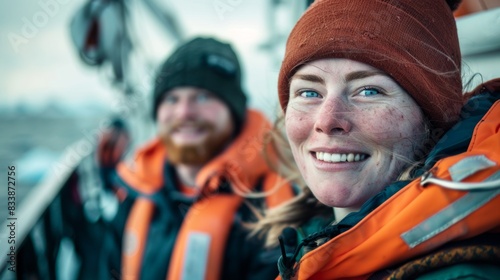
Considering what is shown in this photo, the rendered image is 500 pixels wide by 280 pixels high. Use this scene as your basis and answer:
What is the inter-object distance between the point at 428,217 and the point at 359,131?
19 centimetres

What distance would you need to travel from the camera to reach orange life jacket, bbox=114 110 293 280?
1.75 m

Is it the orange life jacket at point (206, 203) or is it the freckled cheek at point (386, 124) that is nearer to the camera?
the freckled cheek at point (386, 124)

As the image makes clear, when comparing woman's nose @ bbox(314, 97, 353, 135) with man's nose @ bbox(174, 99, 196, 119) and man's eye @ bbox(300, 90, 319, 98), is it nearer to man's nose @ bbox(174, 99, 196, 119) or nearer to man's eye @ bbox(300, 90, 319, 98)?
man's eye @ bbox(300, 90, 319, 98)

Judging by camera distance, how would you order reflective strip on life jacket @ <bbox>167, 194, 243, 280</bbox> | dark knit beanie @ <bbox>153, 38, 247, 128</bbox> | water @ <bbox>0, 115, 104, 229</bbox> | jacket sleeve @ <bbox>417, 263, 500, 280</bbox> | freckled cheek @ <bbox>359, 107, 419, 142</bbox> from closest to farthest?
jacket sleeve @ <bbox>417, 263, 500, 280</bbox> → freckled cheek @ <bbox>359, 107, 419, 142</bbox> → reflective strip on life jacket @ <bbox>167, 194, 243, 280</bbox> → dark knit beanie @ <bbox>153, 38, 247, 128</bbox> → water @ <bbox>0, 115, 104, 229</bbox>

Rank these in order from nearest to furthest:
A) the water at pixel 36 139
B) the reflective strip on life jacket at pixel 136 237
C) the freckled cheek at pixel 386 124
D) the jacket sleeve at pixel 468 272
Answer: the jacket sleeve at pixel 468 272
the freckled cheek at pixel 386 124
the reflective strip on life jacket at pixel 136 237
the water at pixel 36 139

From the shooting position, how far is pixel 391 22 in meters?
0.95

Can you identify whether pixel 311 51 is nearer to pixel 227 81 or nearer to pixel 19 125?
pixel 227 81

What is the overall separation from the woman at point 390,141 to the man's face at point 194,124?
1.04 meters

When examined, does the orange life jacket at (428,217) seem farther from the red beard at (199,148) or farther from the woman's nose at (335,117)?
the red beard at (199,148)

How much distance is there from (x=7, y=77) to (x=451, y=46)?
224cm

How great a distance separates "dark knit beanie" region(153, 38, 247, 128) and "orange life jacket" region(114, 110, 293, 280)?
0.12 metres

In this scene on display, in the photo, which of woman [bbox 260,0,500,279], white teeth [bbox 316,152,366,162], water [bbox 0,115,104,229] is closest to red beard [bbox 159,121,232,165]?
water [bbox 0,115,104,229]

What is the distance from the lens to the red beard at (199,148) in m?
2.07

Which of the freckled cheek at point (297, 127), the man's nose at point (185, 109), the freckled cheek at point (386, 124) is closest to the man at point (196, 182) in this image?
the man's nose at point (185, 109)
